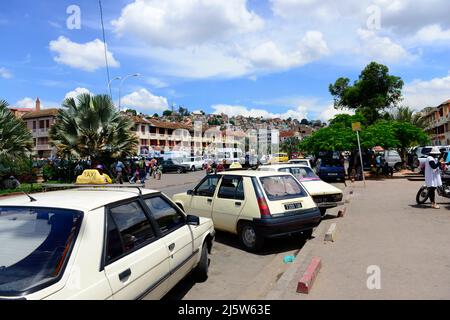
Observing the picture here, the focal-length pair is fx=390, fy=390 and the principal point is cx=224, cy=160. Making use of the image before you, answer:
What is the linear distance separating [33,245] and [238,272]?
3789 mm

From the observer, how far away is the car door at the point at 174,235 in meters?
4.47

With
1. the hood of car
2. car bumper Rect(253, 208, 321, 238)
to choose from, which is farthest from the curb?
the hood of car

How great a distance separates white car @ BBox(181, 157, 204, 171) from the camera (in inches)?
1696

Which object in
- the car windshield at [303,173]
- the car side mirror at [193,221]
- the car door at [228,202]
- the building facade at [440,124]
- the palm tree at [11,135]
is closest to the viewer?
the car side mirror at [193,221]

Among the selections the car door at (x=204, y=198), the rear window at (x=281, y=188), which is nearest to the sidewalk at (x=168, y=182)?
the car door at (x=204, y=198)

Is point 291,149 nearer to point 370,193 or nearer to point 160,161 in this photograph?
point 160,161

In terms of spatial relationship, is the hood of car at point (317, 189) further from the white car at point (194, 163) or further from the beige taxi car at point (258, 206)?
the white car at point (194, 163)

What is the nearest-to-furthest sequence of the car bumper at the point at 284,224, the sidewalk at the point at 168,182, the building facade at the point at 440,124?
the car bumper at the point at 284,224 < the sidewalk at the point at 168,182 < the building facade at the point at 440,124

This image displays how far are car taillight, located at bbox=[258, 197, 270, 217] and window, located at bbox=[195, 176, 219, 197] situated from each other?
149cm

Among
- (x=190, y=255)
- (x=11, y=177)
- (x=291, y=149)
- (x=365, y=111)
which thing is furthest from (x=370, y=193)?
(x=291, y=149)

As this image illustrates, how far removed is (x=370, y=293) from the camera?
15.8ft

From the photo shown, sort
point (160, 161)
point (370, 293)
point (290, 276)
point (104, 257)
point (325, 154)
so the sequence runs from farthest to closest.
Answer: point (160, 161)
point (325, 154)
point (290, 276)
point (370, 293)
point (104, 257)

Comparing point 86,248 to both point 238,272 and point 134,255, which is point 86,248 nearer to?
point 134,255

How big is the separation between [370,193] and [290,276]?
11730mm
